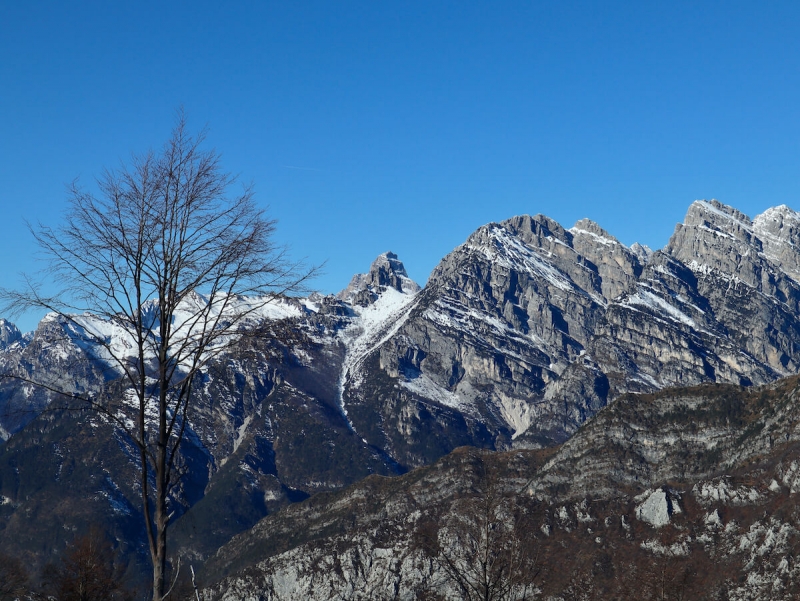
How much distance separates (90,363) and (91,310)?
1.28 meters

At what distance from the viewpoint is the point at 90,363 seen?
19.3 metres

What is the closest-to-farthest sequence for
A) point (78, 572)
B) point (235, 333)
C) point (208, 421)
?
1. point (235, 333)
2. point (208, 421)
3. point (78, 572)

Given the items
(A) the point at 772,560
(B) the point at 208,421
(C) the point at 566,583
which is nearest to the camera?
(B) the point at 208,421

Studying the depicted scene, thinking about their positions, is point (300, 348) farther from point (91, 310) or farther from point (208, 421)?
point (208, 421)

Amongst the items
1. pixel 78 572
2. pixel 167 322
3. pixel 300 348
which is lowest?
pixel 300 348

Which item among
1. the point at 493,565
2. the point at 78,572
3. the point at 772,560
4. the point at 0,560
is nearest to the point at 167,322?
the point at 493,565

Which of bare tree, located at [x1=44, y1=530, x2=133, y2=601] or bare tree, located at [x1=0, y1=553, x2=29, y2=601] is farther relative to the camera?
bare tree, located at [x1=44, y1=530, x2=133, y2=601]

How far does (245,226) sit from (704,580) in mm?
185795

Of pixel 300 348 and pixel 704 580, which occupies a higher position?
pixel 300 348

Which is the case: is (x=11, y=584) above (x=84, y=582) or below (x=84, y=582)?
above

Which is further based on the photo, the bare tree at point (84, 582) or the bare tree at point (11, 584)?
the bare tree at point (84, 582)

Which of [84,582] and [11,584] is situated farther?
[84,582]

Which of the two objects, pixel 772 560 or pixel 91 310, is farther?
pixel 772 560

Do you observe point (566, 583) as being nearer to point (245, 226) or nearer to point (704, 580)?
point (704, 580)
